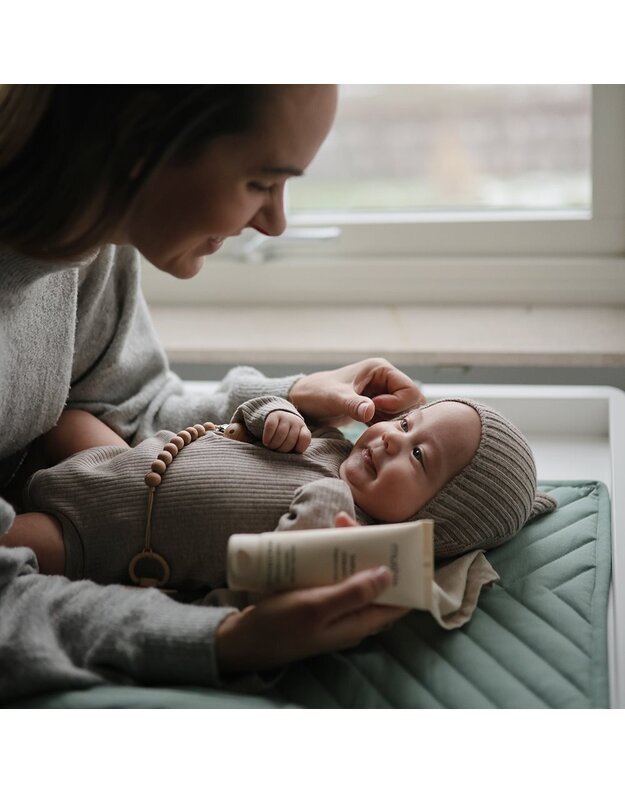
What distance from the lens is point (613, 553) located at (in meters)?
0.99

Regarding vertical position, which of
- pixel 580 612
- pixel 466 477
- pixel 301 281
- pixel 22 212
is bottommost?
pixel 580 612

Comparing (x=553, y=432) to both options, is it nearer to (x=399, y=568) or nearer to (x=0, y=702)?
(x=399, y=568)

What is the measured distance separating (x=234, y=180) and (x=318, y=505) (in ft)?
0.97

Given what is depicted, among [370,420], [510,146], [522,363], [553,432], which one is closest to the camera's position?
[370,420]

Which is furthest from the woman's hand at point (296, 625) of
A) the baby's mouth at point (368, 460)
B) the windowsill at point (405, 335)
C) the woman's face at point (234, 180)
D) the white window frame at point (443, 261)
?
the white window frame at point (443, 261)

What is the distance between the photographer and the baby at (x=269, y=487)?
902 mm

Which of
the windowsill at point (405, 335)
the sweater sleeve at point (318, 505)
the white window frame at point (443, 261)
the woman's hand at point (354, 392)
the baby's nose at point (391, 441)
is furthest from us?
the white window frame at point (443, 261)

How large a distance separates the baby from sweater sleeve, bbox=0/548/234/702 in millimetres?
99

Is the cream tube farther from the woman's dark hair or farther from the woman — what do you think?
the woman's dark hair

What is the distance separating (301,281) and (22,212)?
106 centimetres

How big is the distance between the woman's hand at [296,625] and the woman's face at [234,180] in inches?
12.6

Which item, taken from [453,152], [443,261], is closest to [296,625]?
[443,261]

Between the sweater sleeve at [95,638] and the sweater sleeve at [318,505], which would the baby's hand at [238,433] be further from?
the sweater sleeve at [95,638]

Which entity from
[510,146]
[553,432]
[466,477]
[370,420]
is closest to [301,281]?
[510,146]
